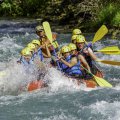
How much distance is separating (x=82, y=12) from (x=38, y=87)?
9.59m

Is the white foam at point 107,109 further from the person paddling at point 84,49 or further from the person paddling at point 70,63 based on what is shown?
the person paddling at point 84,49

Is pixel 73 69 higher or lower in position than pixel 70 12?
lower

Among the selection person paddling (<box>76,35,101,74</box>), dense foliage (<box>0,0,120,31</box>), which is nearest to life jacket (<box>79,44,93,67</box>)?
person paddling (<box>76,35,101,74</box>)

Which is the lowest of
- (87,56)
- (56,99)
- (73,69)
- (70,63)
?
(56,99)

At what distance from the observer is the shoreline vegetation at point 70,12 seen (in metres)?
17.9

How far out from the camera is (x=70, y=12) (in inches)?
815

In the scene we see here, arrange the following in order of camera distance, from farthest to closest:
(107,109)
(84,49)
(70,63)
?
1. (84,49)
2. (70,63)
3. (107,109)

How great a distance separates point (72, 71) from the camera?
1077 centimetres

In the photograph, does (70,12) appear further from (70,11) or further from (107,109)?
(107,109)

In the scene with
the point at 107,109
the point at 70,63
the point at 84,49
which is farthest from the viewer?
the point at 84,49

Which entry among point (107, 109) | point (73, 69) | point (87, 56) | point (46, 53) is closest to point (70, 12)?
point (46, 53)

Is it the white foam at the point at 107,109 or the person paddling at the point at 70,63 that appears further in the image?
the person paddling at the point at 70,63

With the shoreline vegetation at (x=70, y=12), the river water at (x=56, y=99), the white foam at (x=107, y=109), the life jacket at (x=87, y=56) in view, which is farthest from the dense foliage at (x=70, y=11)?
the white foam at (x=107, y=109)

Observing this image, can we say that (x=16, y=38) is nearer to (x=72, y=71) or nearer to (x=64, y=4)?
(x=64, y=4)
